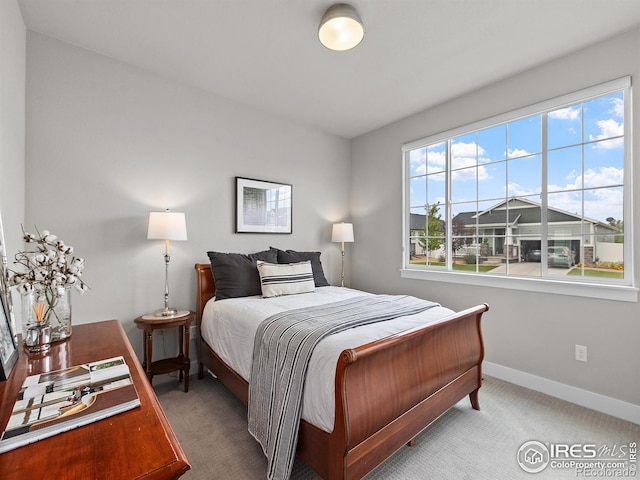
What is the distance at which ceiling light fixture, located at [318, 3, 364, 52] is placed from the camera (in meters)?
1.91

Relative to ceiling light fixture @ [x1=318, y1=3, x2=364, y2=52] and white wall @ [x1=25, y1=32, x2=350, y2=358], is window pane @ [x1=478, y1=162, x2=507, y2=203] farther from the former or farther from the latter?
white wall @ [x1=25, y1=32, x2=350, y2=358]

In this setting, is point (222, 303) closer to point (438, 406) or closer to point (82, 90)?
point (438, 406)

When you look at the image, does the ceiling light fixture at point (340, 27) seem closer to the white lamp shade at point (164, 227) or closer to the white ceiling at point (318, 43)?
the white ceiling at point (318, 43)

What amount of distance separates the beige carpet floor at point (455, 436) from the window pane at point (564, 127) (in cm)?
211

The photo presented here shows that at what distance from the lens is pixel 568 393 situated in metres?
2.44

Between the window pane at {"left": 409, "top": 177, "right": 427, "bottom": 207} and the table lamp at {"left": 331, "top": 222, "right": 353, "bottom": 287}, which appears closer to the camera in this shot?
the window pane at {"left": 409, "top": 177, "right": 427, "bottom": 207}

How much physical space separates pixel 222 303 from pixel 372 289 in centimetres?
210

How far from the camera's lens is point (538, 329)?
2.62 meters

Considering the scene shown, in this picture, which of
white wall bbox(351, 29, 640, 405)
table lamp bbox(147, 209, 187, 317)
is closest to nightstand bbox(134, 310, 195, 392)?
table lamp bbox(147, 209, 187, 317)

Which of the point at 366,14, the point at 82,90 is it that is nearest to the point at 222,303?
the point at 82,90

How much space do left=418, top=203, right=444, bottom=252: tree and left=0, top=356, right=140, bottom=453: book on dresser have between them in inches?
123

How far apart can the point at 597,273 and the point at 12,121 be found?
4.16 meters

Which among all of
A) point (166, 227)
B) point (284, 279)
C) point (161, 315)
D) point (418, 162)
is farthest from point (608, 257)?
point (161, 315)

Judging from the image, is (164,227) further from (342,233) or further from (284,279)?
(342,233)
